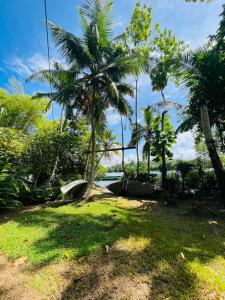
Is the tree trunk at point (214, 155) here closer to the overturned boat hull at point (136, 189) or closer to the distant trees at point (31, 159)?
the overturned boat hull at point (136, 189)

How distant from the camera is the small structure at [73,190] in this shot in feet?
30.8

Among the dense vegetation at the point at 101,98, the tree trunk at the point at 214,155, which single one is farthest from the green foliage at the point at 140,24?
the tree trunk at the point at 214,155

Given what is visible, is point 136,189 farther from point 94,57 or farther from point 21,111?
point 21,111

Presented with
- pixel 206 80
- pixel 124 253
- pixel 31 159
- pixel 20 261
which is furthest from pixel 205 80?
pixel 31 159

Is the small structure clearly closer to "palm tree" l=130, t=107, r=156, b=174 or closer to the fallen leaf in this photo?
the fallen leaf

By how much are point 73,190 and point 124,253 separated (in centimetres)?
642

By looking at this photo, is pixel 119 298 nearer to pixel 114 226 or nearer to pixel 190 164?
pixel 114 226

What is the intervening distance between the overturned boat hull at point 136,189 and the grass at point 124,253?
4236 mm

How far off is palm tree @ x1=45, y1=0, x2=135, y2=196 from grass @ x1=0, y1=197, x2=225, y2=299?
4.89 metres

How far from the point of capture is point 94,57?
10328 mm

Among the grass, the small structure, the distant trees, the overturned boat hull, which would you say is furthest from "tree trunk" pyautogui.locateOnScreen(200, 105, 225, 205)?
the distant trees

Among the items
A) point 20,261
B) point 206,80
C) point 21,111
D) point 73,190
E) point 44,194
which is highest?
point 21,111

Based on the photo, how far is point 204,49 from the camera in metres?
9.05

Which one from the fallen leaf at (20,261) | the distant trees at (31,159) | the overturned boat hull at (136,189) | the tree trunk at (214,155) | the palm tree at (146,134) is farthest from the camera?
the palm tree at (146,134)
